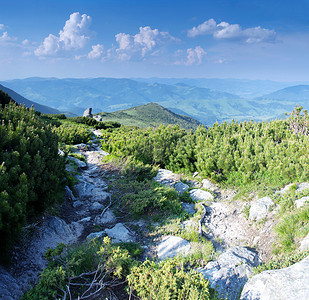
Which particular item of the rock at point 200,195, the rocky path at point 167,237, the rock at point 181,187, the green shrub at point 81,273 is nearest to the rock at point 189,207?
the rocky path at point 167,237

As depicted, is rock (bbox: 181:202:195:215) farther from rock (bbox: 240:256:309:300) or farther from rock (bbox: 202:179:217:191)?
rock (bbox: 240:256:309:300)

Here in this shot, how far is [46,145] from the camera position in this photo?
6676 millimetres

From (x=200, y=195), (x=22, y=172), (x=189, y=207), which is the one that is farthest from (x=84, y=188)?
(x=200, y=195)

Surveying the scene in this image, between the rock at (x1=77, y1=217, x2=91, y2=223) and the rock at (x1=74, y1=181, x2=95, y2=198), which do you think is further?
the rock at (x1=74, y1=181, x2=95, y2=198)

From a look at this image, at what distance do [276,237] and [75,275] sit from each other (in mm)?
Result: 4703

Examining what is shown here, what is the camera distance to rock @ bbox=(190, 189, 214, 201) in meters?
8.48

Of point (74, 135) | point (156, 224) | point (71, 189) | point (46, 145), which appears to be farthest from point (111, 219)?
point (74, 135)

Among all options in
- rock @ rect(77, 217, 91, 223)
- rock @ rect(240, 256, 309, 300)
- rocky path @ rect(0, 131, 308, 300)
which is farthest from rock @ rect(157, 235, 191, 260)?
rock @ rect(77, 217, 91, 223)

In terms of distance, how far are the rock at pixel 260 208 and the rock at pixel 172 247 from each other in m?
2.41

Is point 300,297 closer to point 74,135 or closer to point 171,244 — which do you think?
point 171,244

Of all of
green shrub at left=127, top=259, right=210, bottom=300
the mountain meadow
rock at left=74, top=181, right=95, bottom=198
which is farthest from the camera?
rock at left=74, top=181, right=95, bottom=198

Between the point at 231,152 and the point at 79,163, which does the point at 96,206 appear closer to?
the point at 79,163

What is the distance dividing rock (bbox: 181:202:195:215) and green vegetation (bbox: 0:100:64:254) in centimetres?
424

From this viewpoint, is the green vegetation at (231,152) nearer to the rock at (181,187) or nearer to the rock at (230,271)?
the rock at (181,187)
